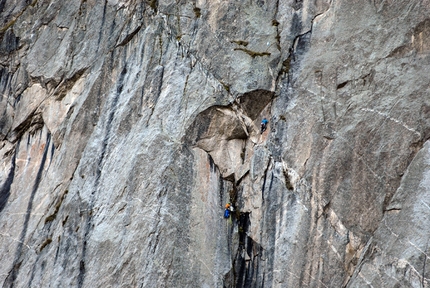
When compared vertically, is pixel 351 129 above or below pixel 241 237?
above

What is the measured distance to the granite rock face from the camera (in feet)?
78.6

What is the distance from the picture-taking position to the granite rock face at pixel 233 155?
23953 millimetres

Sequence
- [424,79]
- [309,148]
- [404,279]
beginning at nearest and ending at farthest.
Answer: [404,279]
[424,79]
[309,148]

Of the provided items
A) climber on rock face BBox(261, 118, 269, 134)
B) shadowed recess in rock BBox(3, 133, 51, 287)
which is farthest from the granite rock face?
climber on rock face BBox(261, 118, 269, 134)

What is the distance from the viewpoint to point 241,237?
26312 mm

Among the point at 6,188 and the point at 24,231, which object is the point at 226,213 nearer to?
the point at 24,231

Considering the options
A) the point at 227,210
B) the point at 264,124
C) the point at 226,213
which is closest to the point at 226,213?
the point at 226,213

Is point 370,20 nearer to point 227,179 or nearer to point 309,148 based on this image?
point 309,148

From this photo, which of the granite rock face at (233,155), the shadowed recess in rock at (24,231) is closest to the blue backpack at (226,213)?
the granite rock face at (233,155)

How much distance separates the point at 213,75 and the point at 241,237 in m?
8.38

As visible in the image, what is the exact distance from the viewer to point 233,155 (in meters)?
28.1

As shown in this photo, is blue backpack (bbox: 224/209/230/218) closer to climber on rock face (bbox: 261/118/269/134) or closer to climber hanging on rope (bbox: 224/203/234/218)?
climber hanging on rope (bbox: 224/203/234/218)

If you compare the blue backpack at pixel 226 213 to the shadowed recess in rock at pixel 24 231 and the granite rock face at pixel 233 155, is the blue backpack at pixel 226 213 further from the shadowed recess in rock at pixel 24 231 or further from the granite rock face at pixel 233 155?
the shadowed recess in rock at pixel 24 231

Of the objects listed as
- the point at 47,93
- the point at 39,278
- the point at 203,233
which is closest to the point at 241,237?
the point at 203,233
